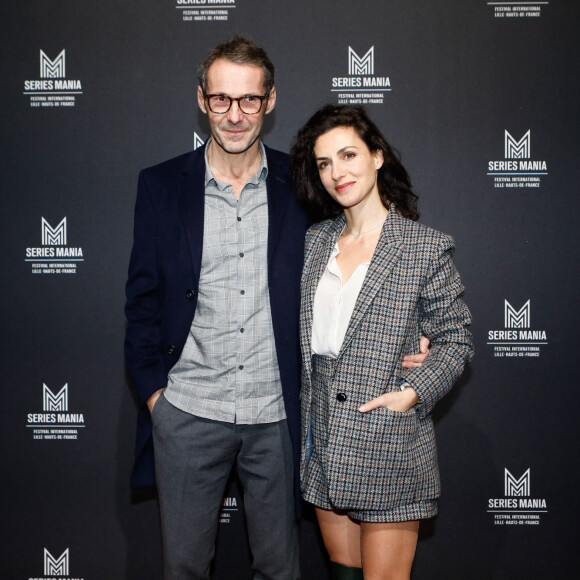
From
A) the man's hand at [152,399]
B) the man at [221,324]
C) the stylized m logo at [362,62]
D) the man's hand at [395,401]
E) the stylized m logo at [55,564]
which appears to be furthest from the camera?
the stylized m logo at [55,564]

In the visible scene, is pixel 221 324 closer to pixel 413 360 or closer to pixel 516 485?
pixel 413 360

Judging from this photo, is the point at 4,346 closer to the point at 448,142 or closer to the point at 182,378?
the point at 182,378

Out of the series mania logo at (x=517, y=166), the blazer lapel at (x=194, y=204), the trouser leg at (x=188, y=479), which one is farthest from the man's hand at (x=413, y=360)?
the series mania logo at (x=517, y=166)

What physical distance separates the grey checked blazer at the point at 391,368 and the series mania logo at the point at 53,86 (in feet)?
5.76

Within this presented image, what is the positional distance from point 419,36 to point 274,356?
65.5 inches

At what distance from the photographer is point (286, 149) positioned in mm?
2672

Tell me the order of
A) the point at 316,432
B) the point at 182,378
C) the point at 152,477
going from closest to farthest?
the point at 316,432 < the point at 182,378 < the point at 152,477

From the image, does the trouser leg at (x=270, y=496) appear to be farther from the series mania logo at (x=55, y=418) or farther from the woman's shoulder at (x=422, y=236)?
the series mania logo at (x=55, y=418)

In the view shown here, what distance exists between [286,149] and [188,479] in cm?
151

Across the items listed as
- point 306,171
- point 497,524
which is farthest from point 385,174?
point 497,524

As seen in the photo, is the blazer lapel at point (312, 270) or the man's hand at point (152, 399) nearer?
the blazer lapel at point (312, 270)

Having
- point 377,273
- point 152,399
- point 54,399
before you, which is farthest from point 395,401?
point 54,399

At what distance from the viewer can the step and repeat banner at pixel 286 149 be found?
2625 mm

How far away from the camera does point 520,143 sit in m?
2.64
